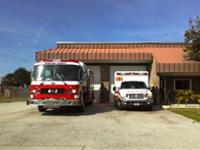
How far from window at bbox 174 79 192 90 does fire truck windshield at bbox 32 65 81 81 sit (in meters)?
14.7

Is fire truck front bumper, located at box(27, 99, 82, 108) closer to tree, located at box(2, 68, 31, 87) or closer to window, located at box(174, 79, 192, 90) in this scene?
window, located at box(174, 79, 192, 90)

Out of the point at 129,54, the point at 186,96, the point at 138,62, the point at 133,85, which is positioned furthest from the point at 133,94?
the point at 138,62

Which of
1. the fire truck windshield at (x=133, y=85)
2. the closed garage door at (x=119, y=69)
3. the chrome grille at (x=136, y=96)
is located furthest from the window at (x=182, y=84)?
the chrome grille at (x=136, y=96)

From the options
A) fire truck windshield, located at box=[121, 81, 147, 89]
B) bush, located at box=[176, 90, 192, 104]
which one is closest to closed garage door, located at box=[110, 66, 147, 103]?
bush, located at box=[176, 90, 192, 104]

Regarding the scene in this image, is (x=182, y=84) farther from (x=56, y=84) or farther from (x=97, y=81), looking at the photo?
(x=56, y=84)

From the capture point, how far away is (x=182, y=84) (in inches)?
1332

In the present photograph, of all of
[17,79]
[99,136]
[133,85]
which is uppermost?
[17,79]

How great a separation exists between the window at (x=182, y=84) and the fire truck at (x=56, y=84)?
47.0 ft

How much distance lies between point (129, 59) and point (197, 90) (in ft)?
20.5

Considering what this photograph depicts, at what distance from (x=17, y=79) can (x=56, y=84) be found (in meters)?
81.6

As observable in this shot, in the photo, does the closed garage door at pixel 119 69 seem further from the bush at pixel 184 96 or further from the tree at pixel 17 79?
the tree at pixel 17 79

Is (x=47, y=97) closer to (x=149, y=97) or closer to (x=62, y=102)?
(x=62, y=102)

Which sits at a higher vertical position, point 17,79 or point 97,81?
point 17,79

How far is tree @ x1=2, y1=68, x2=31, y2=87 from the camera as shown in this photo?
99.1 meters
